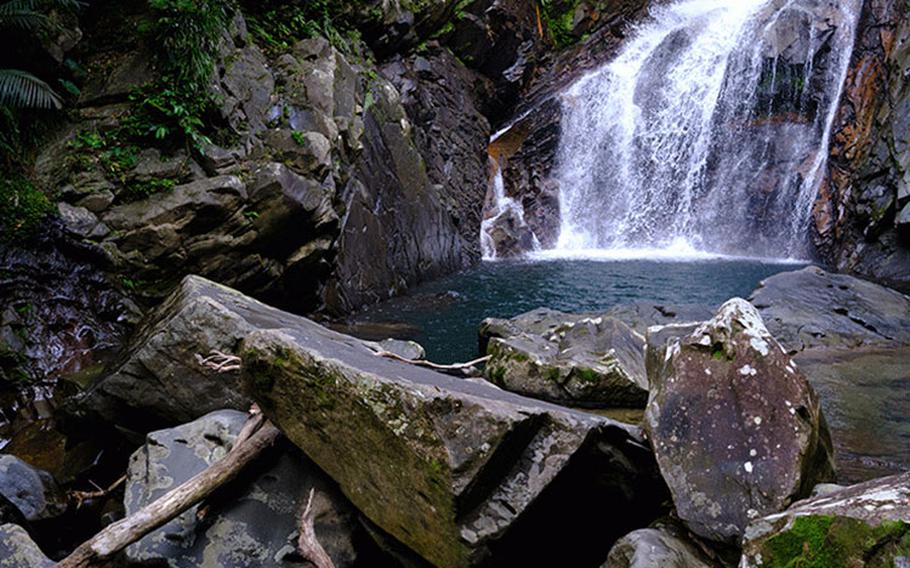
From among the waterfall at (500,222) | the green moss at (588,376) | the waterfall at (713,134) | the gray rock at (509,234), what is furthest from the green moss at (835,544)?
→ the waterfall at (713,134)

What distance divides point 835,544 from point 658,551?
0.72 m

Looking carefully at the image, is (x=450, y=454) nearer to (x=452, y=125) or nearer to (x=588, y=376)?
(x=588, y=376)

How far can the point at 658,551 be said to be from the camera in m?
2.22

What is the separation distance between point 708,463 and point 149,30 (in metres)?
8.78

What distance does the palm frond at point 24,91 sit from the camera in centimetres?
633

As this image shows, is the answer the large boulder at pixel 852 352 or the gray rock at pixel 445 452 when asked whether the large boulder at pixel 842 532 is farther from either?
the large boulder at pixel 852 352

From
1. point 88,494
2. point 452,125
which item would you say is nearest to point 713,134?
point 452,125

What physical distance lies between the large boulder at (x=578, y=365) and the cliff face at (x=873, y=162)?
32.3 ft

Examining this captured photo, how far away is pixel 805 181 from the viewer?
16562 millimetres

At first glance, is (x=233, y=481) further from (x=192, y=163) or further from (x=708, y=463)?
(x=192, y=163)

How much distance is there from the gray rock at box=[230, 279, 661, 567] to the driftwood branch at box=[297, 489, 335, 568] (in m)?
0.23

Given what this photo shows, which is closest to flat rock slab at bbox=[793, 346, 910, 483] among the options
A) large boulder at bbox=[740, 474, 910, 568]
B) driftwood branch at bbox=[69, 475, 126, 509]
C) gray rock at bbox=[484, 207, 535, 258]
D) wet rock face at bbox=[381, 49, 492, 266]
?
large boulder at bbox=[740, 474, 910, 568]

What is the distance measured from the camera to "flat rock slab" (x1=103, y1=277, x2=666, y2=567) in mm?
2377

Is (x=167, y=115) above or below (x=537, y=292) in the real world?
above
